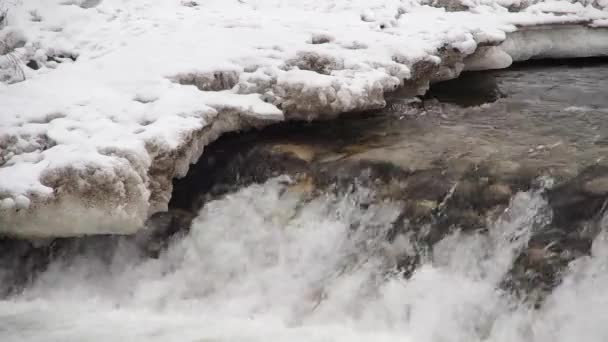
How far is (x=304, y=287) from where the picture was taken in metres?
3.81

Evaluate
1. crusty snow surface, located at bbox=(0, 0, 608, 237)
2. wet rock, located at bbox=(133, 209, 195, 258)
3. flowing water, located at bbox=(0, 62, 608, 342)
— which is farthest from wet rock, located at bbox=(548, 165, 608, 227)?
wet rock, located at bbox=(133, 209, 195, 258)

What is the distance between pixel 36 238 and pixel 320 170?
215 centimetres

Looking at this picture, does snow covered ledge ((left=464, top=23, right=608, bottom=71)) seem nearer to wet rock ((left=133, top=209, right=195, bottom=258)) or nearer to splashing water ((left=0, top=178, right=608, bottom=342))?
splashing water ((left=0, top=178, right=608, bottom=342))

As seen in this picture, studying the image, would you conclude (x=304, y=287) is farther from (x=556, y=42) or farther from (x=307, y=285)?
(x=556, y=42)

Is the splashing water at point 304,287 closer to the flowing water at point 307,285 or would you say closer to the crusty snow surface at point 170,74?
the flowing water at point 307,285

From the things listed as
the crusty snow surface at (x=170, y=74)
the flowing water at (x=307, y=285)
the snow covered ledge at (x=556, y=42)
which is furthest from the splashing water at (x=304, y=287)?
the snow covered ledge at (x=556, y=42)

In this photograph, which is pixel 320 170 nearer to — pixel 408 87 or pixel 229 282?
pixel 229 282

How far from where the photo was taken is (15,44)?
5684 mm

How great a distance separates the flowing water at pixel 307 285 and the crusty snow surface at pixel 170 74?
53cm

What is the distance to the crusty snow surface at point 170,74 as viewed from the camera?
12.3 feet

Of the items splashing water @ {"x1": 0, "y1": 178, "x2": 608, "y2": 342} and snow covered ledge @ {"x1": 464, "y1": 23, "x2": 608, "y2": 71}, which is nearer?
splashing water @ {"x1": 0, "y1": 178, "x2": 608, "y2": 342}

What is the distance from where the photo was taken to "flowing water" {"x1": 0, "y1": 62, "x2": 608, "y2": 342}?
323 centimetres

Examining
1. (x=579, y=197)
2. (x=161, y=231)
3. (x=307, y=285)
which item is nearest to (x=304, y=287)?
(x=307, y=285)

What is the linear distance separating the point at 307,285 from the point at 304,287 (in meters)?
0.02
